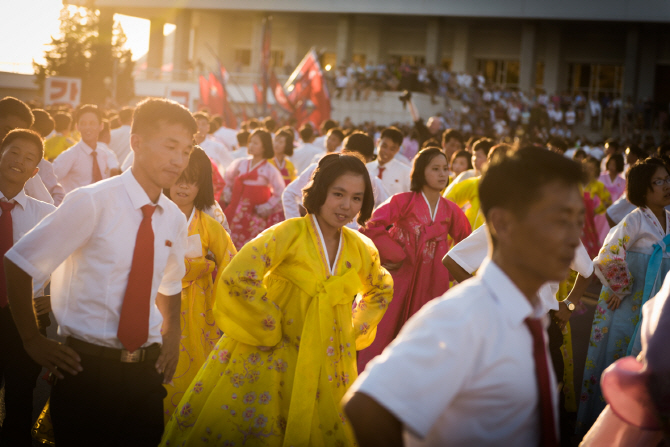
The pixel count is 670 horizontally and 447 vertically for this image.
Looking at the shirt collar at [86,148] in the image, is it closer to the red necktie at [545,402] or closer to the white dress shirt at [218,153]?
the white dress shirt at [218,153]

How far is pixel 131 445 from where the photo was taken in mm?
3100

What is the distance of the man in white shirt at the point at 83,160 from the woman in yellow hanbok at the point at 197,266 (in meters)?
4.67

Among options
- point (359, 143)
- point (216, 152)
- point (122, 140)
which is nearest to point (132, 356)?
point (359, 143)

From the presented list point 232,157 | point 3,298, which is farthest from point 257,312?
point 232,157

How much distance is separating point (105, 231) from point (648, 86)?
39683mm

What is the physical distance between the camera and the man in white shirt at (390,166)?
8.89m

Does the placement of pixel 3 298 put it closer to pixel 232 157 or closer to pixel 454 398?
pixel 454 398

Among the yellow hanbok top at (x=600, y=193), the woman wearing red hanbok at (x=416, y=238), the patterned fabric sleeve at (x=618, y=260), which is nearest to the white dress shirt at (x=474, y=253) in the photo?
the patterned fabric sleeve at (x=618, y=260)

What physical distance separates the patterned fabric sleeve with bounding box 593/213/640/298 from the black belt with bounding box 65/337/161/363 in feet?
10.7

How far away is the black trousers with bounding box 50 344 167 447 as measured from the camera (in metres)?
2.97

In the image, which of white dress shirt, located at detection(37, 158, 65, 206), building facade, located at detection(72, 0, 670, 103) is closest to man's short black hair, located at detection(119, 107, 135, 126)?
white dress shirt, located at detection(37, 158, 65, 206)

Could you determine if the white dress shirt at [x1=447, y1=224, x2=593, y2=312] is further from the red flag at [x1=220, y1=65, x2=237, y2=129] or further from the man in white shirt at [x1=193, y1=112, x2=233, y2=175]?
the red flag at [x1=220, y1=65, x2=237, y2=129]

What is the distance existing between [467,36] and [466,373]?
41349 millimetres

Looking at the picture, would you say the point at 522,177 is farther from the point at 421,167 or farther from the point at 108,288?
the point at 421,167
